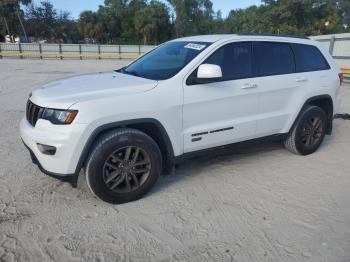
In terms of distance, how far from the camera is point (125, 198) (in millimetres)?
3645

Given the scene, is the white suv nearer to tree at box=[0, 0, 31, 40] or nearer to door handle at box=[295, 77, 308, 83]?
door handle at box=[295, 77, 308, 83]

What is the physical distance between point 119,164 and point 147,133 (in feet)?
1.67

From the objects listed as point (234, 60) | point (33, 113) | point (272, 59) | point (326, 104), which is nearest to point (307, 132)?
point (326, 104)

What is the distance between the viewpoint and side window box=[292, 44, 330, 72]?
16.0 feet

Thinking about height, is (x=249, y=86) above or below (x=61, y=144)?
above

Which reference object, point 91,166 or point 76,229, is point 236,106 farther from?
point 76,229

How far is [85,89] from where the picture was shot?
349 centimetres

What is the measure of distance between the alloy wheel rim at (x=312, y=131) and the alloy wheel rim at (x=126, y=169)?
105 inches

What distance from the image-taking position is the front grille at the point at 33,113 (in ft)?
11.2

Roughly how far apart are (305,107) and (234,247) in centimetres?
284

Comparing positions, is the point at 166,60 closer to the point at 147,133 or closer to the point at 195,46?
the point at 195,46

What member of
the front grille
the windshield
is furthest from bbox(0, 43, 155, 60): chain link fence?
the front grille

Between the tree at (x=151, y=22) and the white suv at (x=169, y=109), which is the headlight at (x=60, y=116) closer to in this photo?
the white suv at (x=169, y=109)

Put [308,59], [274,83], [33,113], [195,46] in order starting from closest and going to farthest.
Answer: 1. [33,113]
2. [195,46]
3. [274,83]
4. [308,59]
